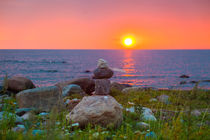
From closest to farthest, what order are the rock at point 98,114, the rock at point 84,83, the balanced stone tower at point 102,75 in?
the rock at point 98,114
the balanced stone tower at point 102,75
the rock at point 84,83

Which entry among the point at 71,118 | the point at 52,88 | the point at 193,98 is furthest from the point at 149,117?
the point at 52,88

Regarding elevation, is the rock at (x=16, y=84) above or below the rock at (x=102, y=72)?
below

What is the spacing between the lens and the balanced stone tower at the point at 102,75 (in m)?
11.0

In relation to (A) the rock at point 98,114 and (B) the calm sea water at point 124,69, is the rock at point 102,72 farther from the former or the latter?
(A) the rock at point 98,114

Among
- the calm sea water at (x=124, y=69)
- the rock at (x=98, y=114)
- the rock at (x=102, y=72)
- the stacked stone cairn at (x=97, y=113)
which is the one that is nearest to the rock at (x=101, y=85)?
the rock at (x=102, y=72)

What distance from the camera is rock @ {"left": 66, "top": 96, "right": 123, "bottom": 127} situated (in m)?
4.68

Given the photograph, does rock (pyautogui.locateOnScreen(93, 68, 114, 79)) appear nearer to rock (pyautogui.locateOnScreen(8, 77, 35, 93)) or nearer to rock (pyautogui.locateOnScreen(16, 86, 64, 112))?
rock (pyautogui.locateOnScreen(16, 86, 64, 112))

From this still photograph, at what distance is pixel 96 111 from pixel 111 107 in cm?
42

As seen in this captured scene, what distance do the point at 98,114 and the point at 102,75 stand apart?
6.54 meters

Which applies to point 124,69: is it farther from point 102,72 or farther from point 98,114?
point 98,114

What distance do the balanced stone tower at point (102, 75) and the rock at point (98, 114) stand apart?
19.7 ft

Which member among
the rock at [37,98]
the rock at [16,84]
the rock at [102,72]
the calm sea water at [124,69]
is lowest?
the calm sea water at [124,69]

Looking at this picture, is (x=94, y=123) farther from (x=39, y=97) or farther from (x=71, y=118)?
(x=39, y=97)

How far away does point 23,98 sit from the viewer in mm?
7375
